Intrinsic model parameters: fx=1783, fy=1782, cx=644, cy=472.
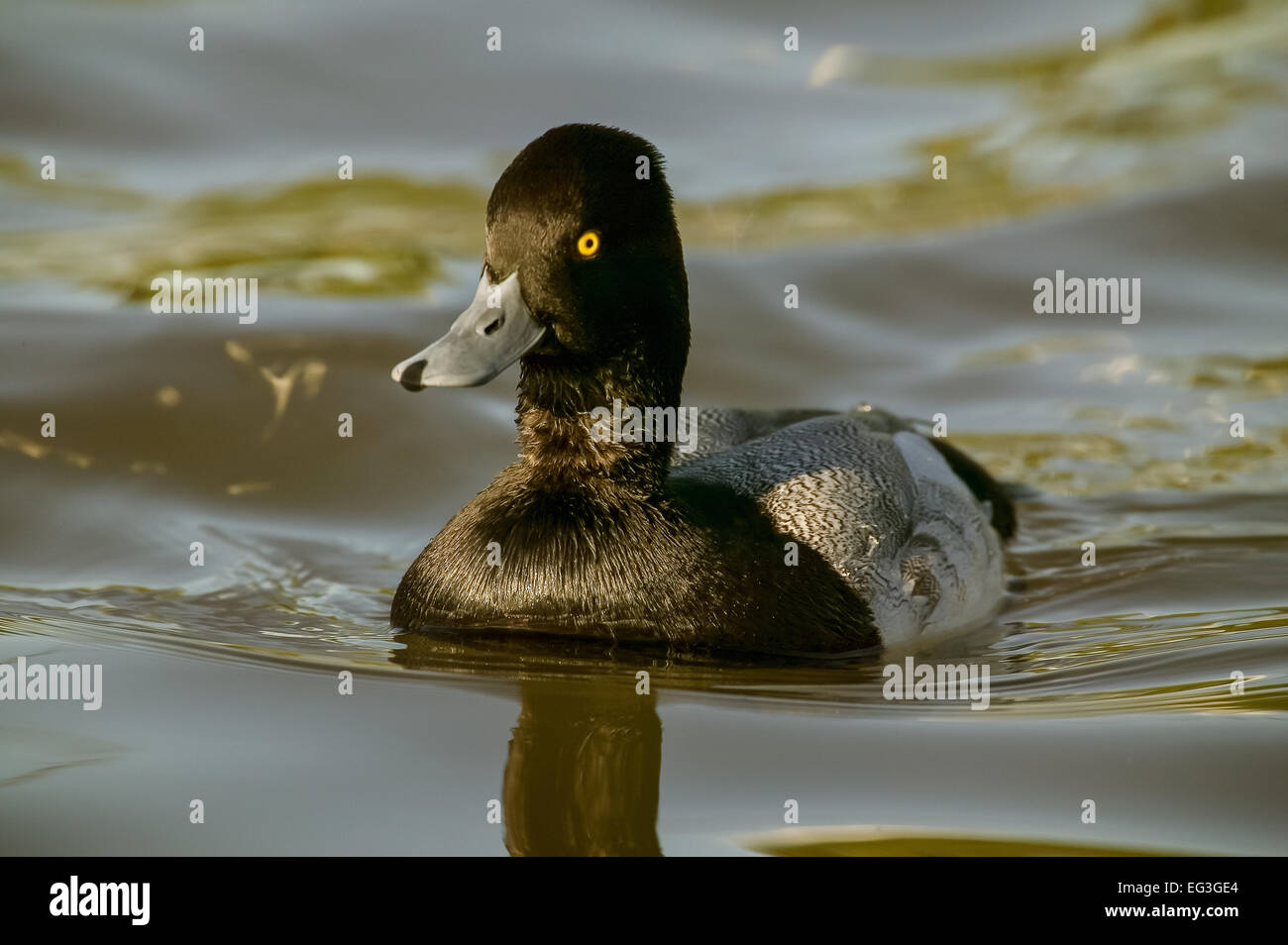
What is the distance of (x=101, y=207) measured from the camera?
1318 centimetres

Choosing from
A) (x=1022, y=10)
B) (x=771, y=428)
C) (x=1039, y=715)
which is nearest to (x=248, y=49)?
(x=1022, y=10)

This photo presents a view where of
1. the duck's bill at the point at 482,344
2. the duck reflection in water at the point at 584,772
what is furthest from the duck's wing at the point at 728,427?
the duck reflection in water at the point at 584,772

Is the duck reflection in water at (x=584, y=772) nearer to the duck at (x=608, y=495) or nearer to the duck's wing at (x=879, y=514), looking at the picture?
the duck at (x=608, y=495)

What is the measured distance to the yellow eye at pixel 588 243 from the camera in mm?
6629

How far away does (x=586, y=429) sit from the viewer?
7020 mm

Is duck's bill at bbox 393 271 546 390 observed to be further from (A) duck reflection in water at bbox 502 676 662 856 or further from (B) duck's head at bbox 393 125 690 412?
(A) duck reflection in water at bbox 502 676 662 856

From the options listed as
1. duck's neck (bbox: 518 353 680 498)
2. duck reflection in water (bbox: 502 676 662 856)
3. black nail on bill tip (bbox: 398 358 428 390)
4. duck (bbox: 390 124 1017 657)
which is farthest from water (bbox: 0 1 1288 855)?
black nail on bill tip (bbox: 398 358 428 390)

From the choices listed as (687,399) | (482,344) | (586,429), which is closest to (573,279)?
(482,344)

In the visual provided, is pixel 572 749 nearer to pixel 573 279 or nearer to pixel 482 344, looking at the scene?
pixel 482 344

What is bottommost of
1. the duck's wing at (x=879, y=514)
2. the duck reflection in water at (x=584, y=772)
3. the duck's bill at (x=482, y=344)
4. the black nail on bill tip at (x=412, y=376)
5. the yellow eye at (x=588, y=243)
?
the duck reflection in water at (x=584, y=772)

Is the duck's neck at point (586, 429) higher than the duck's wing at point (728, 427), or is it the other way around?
the duck's wing at point (728, 427)

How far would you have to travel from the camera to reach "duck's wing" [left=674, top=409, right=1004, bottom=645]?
7359 millimetres

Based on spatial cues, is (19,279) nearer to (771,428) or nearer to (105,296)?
(105,296)

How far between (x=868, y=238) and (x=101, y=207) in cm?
587
